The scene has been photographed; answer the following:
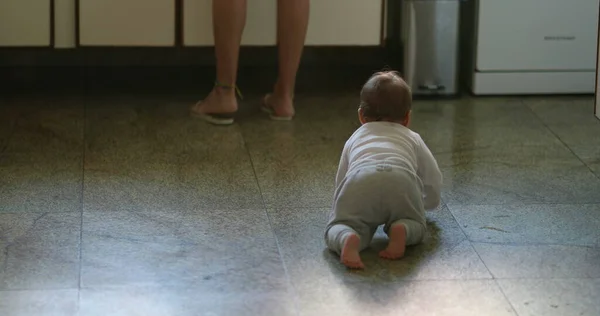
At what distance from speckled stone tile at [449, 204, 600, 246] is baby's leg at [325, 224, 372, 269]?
1.02 ft

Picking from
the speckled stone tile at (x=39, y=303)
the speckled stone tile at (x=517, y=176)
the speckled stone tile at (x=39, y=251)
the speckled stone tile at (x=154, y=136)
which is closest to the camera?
the speckled stone tile at (x=39, y=303)

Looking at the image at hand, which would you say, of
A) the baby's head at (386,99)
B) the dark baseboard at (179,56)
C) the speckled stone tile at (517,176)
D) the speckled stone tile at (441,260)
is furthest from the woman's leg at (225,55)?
the speckled stone tile at (441,260)

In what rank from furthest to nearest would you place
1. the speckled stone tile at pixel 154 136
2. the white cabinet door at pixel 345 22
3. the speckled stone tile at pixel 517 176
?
the white cabinet door at pixel 345 22, the speckled stone tile at pixel 154 136, the speckled stone tile at pixel 517 176

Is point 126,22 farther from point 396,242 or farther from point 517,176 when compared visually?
point 396,242

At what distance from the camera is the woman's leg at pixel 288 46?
10.9 ft

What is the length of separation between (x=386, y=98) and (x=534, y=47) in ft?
4.96

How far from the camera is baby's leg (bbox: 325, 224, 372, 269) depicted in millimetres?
2184

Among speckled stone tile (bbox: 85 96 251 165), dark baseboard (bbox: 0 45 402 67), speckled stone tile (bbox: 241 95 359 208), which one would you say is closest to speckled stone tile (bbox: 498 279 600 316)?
speckled stone tile (bbox: 241 95 359 208)

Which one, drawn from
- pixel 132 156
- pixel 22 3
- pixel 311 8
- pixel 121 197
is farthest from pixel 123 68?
pixel 121 197

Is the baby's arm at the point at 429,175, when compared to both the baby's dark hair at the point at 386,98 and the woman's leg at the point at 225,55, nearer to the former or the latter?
the baby's dark hair at the point at 386,98

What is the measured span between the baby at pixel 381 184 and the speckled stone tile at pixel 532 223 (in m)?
0.18

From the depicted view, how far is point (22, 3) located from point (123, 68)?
1.66 feet

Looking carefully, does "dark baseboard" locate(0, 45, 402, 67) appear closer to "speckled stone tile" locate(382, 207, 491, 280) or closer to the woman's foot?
the woman's foot

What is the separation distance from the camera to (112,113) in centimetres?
346
